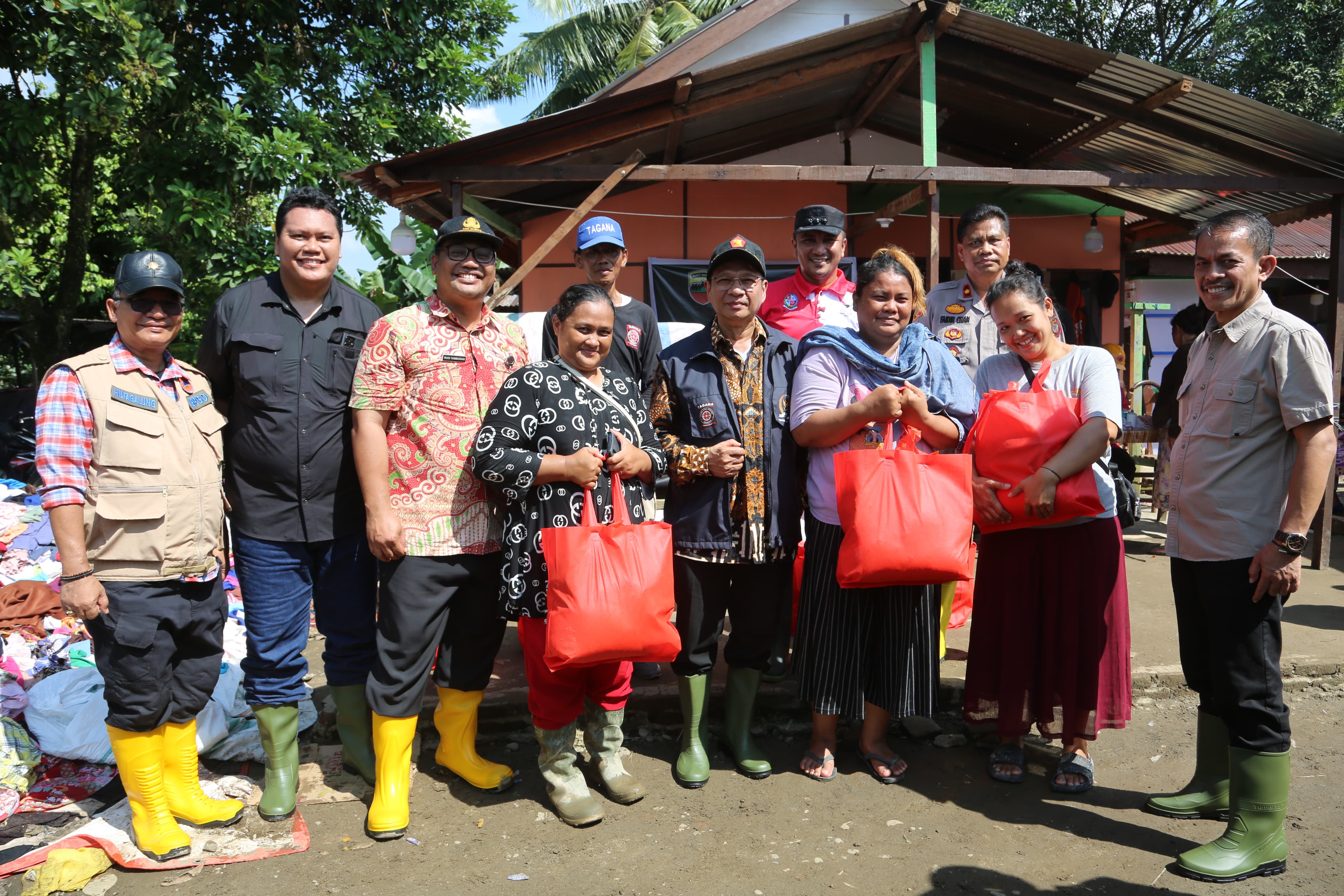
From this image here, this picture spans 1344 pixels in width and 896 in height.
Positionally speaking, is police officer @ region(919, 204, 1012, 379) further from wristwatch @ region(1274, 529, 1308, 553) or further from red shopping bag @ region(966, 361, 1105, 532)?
wristwatch @ region(1274, 529, 1308, 553)

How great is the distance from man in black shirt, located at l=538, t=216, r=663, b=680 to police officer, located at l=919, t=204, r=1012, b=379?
1315 mm

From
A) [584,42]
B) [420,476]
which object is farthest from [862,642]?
[584,42]

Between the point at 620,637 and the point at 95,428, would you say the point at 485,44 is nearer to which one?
the point at 95,428

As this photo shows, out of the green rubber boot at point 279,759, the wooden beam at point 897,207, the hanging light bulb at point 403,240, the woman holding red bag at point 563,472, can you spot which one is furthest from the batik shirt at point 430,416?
the hanging light bulb at point 403,240

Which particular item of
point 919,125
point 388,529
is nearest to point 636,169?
point 919,125

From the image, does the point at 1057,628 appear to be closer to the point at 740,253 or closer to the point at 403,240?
the point at 740,253

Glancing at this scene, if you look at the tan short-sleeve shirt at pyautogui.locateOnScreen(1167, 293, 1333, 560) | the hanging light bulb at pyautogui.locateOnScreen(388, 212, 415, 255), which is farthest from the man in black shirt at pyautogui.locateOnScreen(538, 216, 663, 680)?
the hanging light bulb at pyautogui.locateOnScreen(388, 212, 415, 255)

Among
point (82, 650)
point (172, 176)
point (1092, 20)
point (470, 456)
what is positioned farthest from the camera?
point (1092, 20)

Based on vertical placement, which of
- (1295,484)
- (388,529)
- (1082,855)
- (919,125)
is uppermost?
(919,125)

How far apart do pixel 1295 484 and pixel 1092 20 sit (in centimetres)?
2240

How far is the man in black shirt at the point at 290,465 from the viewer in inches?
118

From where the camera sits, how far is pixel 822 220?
12.2ft

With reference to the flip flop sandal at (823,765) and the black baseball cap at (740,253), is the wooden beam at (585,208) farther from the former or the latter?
the flip flop sandal at (823,765)

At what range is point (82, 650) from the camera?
4.43 m
